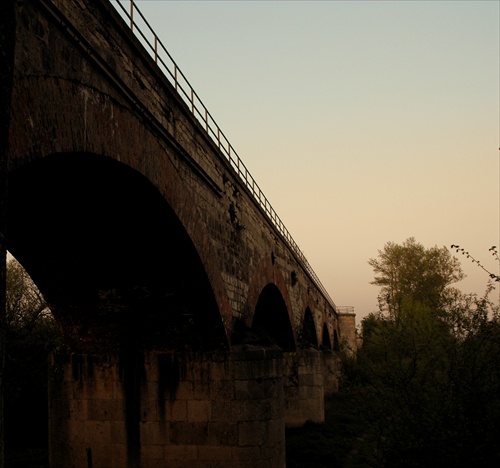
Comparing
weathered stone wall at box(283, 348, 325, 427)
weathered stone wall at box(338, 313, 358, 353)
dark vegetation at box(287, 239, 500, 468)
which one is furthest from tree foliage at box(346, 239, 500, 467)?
weathered stone wall at box(338, 313, 358, 353)

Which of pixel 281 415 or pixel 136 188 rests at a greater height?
pixel 136 188

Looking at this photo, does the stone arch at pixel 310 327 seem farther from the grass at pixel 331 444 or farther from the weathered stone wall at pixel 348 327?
the weathered stone wall at pixel 348 327

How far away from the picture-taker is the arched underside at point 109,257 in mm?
7605

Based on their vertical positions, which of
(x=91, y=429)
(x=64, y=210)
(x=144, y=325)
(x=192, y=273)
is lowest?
(x=91, y=429)

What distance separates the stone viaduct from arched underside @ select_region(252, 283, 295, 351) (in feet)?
16.2

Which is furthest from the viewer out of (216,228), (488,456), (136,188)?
(216,228)

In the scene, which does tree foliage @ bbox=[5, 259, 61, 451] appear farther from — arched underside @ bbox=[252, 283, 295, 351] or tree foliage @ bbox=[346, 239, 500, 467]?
tree foliage @ bbox=[346, 239, 500, 467]

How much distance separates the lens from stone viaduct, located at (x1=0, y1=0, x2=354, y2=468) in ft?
24.5

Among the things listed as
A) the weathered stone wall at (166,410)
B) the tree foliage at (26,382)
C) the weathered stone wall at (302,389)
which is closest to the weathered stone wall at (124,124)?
the weathered stone wall at (166,410)

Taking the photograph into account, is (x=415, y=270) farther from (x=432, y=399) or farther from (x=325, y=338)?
(x=432, y=399)

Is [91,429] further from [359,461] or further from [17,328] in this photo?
[17,328]

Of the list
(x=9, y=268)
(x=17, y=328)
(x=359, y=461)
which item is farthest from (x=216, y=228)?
(x=9, y=268)

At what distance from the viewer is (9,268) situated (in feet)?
93.0

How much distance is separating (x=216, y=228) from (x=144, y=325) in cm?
233
